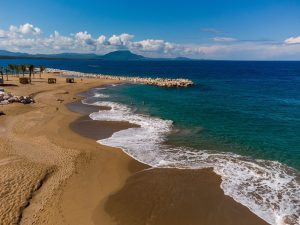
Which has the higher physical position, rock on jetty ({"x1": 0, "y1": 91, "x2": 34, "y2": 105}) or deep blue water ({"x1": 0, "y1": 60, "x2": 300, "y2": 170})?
rock on jetty ({"x1": 0, "y1": 91, "x2": 34, "y2": 105})

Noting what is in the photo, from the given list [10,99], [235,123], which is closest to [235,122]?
[235,123]

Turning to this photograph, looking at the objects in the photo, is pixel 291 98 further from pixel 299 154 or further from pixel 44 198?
pixel 44 198

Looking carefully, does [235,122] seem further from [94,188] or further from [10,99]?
[10,99]

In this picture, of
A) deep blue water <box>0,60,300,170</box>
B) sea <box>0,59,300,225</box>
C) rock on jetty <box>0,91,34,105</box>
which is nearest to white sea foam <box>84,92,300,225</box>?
sea <box>0,59,300,225</box>

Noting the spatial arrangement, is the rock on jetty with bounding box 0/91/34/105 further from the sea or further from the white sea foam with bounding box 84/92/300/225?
the white sea foam with bounding box 84/92/300/225

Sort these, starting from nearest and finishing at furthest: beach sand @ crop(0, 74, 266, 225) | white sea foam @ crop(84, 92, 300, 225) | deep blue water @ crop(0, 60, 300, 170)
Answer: beach sand @ crop(0, 74, 266, 225) → white sea foam @ crop(84, 92, 300, 225) → deep blue water @ crop(0, 60, 300, 170)

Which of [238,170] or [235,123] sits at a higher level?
[235,123]

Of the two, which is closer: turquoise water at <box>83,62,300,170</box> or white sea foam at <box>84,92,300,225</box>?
white sea foam at <box>84,92,300,225</box>
